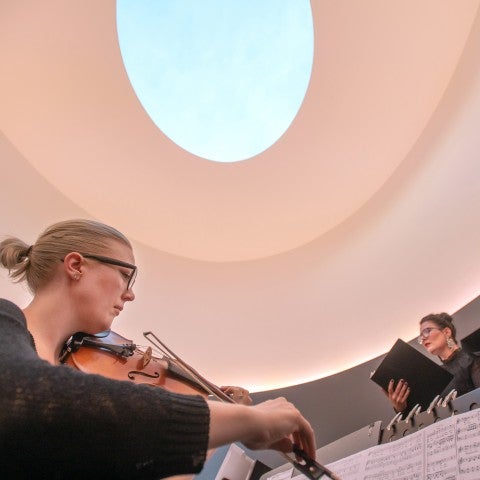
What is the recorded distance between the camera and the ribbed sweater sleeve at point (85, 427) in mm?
497

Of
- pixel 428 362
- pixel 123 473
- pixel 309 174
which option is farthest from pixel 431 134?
pixel 123 473

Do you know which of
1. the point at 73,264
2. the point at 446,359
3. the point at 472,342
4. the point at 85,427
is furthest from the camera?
the point at 446,359

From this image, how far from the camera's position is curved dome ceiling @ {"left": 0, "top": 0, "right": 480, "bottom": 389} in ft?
8.42

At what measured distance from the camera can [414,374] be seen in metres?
1.63

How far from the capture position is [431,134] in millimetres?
2773

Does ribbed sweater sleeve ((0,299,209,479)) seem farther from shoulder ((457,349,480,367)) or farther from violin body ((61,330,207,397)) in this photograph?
shoulder ((457,349,480,367))

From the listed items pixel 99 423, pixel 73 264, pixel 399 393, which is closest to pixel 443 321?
pixel 399 393

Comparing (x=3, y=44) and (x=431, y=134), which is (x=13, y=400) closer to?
(x=3, y=44)

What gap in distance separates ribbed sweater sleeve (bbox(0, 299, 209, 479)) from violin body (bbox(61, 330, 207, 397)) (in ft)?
2.87

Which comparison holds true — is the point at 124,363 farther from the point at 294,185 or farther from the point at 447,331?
the point at 294,185

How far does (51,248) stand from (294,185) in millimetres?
2456

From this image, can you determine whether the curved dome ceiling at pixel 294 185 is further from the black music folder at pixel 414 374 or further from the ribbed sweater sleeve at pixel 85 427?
the ribbed sweater sleeve at pixel 85 427

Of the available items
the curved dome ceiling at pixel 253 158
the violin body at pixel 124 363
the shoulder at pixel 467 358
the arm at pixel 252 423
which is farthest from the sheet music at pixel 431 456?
the curved dome ceiling at pixel 253 158

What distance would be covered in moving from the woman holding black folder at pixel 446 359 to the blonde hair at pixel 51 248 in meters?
1.28
